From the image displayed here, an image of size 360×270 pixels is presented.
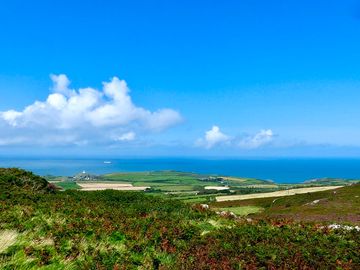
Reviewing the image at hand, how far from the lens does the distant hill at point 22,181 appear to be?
32.4m

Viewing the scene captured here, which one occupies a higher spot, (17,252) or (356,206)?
(17,252)

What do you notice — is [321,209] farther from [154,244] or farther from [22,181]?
[154,244]

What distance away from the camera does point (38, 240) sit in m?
12.9

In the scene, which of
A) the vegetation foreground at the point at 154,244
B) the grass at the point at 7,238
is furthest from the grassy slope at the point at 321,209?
the grass at the point at 7,238

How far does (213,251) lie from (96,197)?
72.7 ft

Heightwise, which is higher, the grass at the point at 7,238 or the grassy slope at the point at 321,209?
the grass at the point at 7,238

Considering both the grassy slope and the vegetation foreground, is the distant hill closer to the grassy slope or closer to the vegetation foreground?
the vegetation foreground

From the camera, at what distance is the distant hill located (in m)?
32.4

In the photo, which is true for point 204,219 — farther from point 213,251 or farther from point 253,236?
point 213,251

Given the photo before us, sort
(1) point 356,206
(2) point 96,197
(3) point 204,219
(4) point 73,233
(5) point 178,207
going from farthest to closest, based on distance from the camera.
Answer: (1) point 356,206
(2) point 96,197
(5) point 178,207
(3) point 204,219
(4) point 73,233

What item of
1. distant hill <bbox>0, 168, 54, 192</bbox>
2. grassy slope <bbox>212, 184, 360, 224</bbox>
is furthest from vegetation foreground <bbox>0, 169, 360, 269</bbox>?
grassy slope <bbox>212, 184, 360, 224</bbox>

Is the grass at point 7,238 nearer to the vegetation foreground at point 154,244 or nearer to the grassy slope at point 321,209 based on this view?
the vegetation foreground at point 154,244

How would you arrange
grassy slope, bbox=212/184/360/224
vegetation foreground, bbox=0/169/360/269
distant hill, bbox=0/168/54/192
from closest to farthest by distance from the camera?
vegetation foreground, bbox=0/169/360/269 → distant hill, bbox=0/168/54/192 → grassy slope, bbox=212/184/360/224

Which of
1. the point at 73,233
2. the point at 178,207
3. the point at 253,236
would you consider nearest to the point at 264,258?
the point at 253,236
